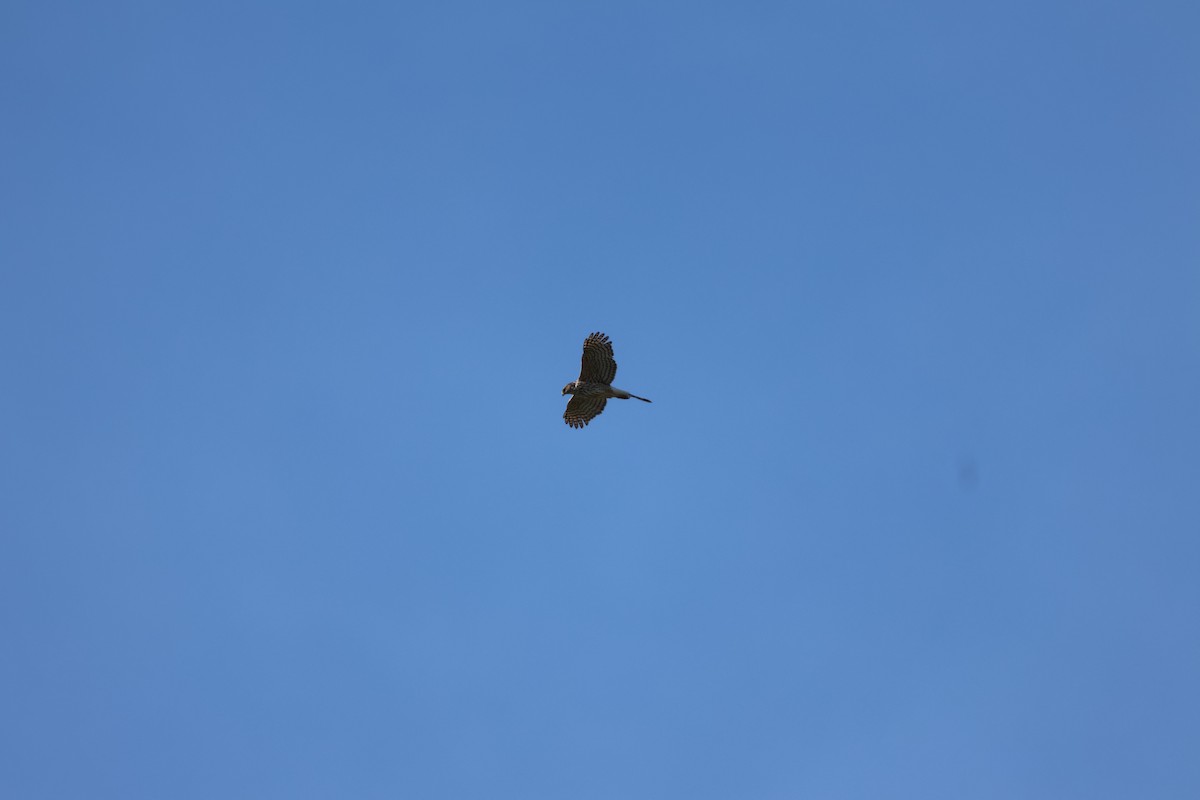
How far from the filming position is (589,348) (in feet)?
126

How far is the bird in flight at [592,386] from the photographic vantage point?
38.7 m

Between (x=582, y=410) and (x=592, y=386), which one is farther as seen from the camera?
(x=582, y=410)

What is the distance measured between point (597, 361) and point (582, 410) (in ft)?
9.73

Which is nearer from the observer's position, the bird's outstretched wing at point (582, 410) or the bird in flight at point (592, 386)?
the bird in flight at point (592, 386)

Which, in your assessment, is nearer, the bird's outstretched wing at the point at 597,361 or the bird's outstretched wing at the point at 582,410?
the bird's outstretched wing at the point at 597,361

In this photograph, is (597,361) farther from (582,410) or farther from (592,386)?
(582,410)

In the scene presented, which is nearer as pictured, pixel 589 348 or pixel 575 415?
pixel 589 348

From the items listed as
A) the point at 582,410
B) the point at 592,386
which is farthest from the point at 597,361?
the point at 582,410

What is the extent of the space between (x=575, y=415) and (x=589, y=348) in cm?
381

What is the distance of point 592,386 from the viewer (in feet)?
131

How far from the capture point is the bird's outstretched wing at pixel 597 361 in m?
38.5

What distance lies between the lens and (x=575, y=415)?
135 ft

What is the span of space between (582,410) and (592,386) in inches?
66.6

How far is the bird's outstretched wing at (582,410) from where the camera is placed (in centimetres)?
4081
